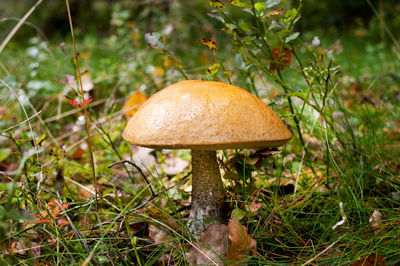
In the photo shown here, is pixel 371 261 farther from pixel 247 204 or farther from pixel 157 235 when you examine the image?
pixel 157 235

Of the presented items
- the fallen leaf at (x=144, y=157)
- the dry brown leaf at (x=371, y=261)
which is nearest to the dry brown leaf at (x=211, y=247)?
the dry brown leaf at (x=371, y=261)

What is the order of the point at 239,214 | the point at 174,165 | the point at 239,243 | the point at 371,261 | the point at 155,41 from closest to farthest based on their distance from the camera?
the point at 371,261, the point at 239,243, the point at 239,214, the point at 155,41, the point at 174,165

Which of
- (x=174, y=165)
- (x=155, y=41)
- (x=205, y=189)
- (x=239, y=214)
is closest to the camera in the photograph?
(x=239, y=214)

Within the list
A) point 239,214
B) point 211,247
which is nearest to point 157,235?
point 211,247

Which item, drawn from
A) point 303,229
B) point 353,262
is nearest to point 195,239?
Answer: point 303,229

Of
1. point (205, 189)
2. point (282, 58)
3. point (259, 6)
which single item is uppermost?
point (259, 6)
